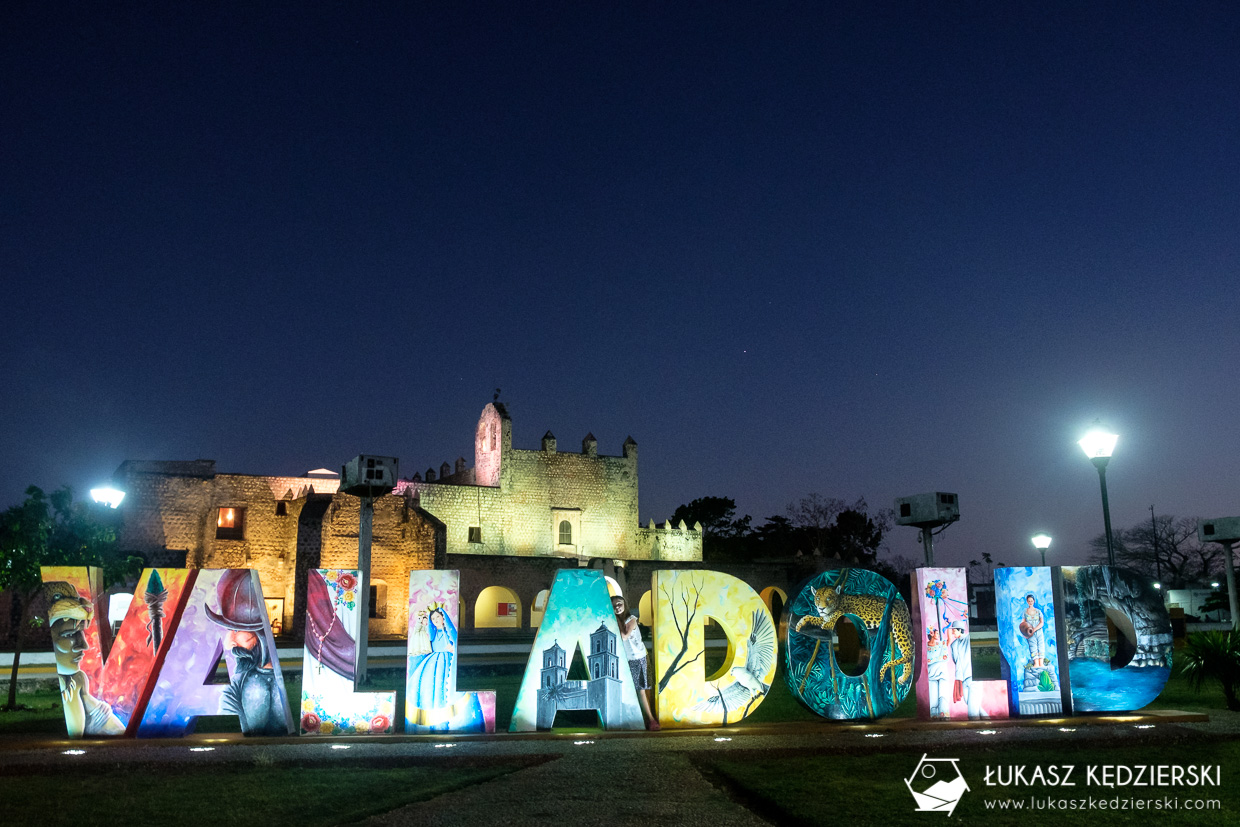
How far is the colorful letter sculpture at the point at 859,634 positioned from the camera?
10172mm

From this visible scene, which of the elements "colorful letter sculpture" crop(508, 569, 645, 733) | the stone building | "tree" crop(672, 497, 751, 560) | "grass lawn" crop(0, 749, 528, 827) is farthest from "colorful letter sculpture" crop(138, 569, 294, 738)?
"tree" crop(672, 497, 751, 560)

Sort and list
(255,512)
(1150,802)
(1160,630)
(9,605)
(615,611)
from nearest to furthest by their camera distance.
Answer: (1150,802) → (615,611) → (1160,630) → (9,605) → (255,512)

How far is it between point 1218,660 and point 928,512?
4.02 meters

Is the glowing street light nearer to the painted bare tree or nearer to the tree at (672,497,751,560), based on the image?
the painted bare tree

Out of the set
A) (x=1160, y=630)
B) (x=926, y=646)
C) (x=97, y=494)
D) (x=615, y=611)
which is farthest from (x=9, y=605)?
(x=1160, y=630)

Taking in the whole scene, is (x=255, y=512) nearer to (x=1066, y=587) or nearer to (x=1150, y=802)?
(x=1066, y=587)

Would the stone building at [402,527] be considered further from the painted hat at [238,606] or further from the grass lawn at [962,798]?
the grass lawn at [962,798]

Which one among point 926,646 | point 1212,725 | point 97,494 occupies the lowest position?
point 1212,725

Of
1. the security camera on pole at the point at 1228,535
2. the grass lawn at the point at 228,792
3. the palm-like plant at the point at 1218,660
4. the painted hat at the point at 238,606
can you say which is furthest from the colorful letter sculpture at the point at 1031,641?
the security camera on pole at the point at 1228,535

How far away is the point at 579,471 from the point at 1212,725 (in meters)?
36.2

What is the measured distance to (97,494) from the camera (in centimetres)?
1744

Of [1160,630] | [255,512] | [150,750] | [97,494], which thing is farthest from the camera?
[255,512]

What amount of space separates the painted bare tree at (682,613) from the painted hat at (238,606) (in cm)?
426

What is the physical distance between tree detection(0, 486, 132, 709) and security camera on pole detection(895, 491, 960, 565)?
12394 millimetres
